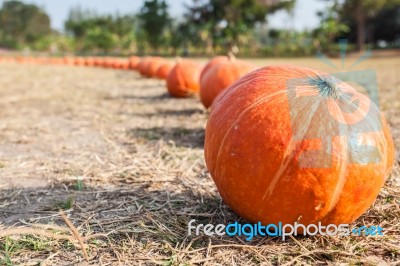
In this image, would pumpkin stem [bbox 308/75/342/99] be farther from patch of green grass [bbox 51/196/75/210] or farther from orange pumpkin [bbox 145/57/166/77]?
orange pumpkin [bbox 145/57/166/77]

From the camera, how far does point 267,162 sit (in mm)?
2141

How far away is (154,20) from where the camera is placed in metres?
57.2

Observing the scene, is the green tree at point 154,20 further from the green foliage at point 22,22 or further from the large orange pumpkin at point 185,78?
the large orange pumpkin at point 185,78

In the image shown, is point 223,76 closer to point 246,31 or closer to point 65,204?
point 65,204

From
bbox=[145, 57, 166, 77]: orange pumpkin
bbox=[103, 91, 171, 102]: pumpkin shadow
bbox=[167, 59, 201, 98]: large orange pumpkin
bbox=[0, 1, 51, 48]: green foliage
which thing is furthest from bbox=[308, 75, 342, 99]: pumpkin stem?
bbox=[0, 1, 51, 48]: green foliage

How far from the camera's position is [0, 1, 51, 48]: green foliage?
9803 centimetres

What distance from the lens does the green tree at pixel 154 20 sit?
57.2m

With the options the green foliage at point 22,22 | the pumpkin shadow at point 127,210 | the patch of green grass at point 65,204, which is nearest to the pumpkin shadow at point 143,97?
the pumpkin shadow at point 127,210

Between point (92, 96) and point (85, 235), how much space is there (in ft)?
26.1

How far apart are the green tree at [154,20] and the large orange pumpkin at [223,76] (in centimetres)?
Answer: 5289

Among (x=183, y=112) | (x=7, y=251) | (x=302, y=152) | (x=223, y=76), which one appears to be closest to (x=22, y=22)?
(x=183, y=112)

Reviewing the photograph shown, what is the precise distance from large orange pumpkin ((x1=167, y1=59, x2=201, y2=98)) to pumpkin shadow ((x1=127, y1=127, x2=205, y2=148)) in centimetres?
314

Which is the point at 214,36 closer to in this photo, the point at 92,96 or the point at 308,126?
the point at 92,96

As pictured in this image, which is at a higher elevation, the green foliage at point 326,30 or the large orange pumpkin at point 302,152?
the green foliage at point 326,30
